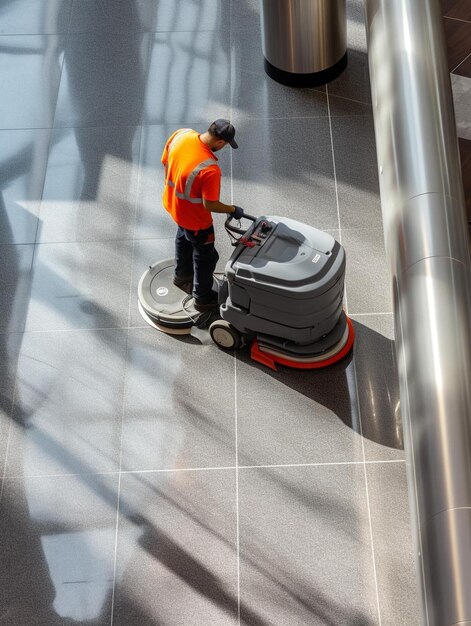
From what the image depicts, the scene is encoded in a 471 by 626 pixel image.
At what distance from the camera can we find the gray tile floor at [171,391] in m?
4.61

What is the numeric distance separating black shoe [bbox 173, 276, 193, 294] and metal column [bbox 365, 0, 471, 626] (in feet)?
5.47

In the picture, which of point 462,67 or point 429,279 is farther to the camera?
point 462,67

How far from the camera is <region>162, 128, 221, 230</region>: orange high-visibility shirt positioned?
15.4 ft

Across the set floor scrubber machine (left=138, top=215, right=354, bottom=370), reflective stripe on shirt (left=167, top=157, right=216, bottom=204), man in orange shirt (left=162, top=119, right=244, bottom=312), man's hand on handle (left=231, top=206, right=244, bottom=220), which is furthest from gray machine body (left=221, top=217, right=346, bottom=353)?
reflective stripe on shirt (left=167, top=157, right=216, bottom=204)

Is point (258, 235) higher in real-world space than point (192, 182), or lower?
lower

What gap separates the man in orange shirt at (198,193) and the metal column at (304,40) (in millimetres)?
1924

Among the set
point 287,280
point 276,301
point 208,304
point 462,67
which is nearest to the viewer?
point 287,280

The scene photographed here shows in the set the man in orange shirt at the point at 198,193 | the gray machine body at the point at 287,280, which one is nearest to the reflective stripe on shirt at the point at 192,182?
the man in orange shirt at the point at 198,193

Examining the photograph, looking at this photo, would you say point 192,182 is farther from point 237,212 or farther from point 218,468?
point 218,468

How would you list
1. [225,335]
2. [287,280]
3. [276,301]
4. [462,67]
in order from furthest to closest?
[462,67]
[225,335]
[276,301]
[287,280]

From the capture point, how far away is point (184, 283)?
5.68 meters

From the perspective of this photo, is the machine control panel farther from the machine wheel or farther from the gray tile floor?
the gray tile floor

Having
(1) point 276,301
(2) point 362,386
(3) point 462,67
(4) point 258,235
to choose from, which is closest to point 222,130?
(4) point 258,235

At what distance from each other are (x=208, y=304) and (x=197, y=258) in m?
0.35
